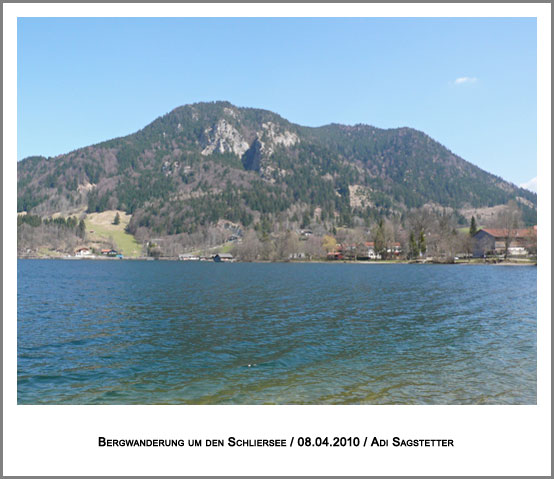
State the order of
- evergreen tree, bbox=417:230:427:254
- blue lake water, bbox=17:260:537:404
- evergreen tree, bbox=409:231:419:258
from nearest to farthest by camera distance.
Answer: blue lake water, bbox=17:260:537:404 → evergreen tree, bbox=417:230:427:254 → evergreen tree, bbox=409:231:419:258

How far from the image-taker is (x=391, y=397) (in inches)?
573

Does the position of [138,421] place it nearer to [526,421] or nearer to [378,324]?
[526,421]

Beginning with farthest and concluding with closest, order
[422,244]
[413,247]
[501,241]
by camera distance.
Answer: [413,247]
[422,244]
[501,241]

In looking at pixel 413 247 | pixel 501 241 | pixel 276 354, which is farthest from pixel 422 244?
pixel 276 354

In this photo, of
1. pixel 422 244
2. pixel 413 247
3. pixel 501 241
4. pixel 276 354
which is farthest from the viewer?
pixel 413 247

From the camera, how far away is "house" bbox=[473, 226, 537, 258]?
149m

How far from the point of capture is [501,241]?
552 ft

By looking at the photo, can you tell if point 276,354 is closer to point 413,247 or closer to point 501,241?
point 413,247

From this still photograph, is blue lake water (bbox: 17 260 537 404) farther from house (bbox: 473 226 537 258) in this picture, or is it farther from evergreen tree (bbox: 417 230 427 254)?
evergreen tree (bbox: 417 230 427 254)

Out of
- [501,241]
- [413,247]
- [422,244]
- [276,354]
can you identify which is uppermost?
[501,241]

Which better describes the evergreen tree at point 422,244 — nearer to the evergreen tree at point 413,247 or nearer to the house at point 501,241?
the evergreen tree at point 413,247

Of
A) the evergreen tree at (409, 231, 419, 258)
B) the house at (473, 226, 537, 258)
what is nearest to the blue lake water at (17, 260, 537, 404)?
the house at (473, 226, 537, 258)

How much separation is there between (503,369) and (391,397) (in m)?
7.55

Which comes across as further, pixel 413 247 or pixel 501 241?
pixel 413 247
